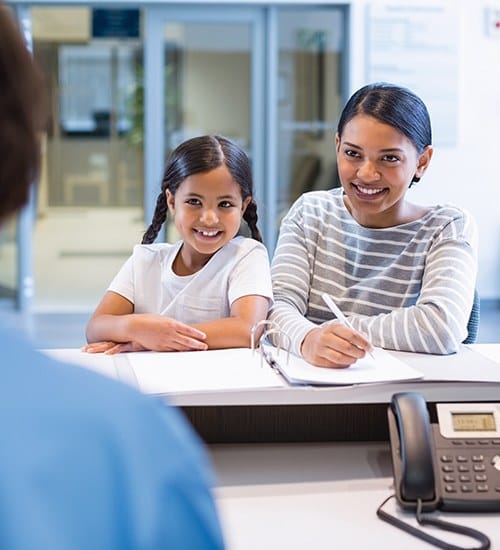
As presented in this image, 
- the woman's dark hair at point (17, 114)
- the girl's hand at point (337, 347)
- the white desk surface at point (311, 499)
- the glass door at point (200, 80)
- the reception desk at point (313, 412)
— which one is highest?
the glass door at point (200, 80)

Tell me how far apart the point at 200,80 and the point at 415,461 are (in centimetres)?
508

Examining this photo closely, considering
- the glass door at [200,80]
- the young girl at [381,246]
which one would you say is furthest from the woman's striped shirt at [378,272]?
the glass door at [200,80]

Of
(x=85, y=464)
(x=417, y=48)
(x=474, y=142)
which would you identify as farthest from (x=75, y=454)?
(x=474, y=142)

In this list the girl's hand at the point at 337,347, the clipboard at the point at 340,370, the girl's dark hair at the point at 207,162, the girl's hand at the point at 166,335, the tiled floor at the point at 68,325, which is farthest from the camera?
the tiled floor at the point at 68,325

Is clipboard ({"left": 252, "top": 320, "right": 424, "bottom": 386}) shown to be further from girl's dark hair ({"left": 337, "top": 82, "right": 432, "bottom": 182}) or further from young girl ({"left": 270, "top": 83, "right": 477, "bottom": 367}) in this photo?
girl's dark hair ({"left": 337, "top": 82, "right": 432, "bottom": 182})

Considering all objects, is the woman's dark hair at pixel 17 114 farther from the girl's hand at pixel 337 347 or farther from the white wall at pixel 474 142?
the white wall at pixel 474 142

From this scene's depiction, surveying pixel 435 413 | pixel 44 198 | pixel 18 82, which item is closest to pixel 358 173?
pixel 435 413

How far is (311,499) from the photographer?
4.12 feet

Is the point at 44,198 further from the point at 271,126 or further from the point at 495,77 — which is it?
the point at 495,77

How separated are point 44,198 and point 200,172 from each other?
5069 millimetres

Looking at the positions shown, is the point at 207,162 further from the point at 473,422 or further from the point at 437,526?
the point at 437,526

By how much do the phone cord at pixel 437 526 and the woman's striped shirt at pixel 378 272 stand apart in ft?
1.51

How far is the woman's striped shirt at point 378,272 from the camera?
1.65 meters

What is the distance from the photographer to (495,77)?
5.99m
